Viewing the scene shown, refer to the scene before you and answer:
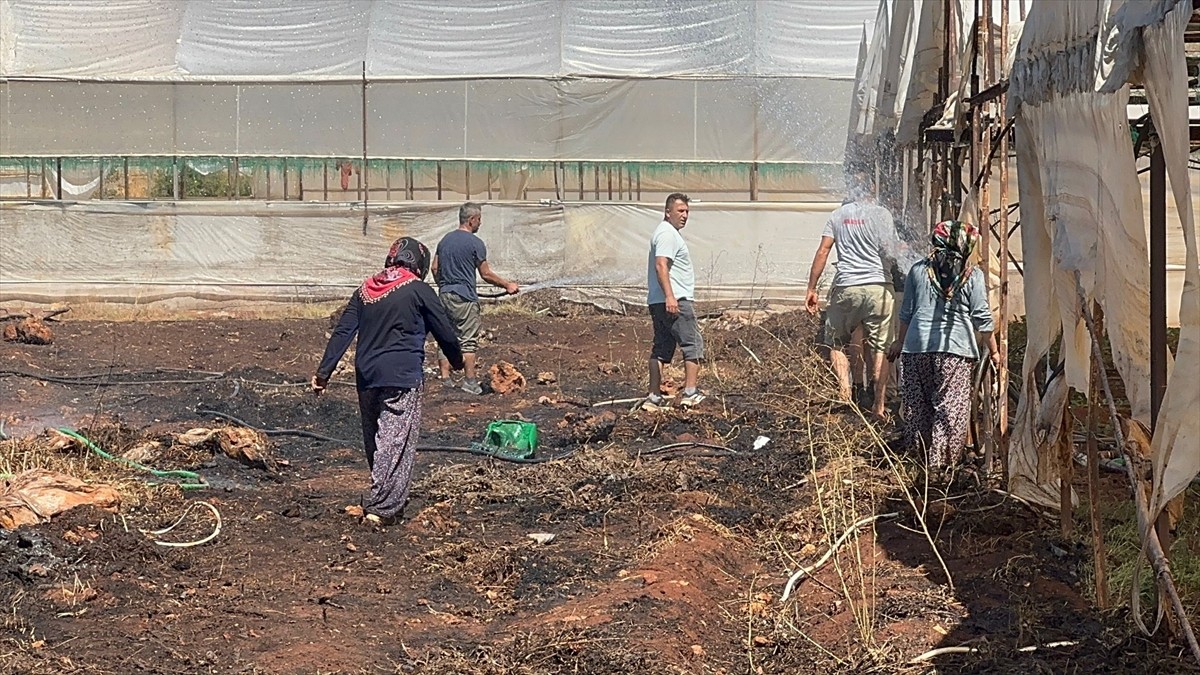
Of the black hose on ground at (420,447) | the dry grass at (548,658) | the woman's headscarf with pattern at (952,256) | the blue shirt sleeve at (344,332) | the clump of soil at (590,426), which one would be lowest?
the dry grass at (548,658)

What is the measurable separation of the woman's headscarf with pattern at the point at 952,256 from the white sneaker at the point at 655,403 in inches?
134

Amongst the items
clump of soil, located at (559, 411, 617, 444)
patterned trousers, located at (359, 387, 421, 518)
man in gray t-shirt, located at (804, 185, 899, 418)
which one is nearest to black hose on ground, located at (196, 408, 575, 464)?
clump of soil, located at (559, 411, 617, 444)

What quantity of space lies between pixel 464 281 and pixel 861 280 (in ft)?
13.8

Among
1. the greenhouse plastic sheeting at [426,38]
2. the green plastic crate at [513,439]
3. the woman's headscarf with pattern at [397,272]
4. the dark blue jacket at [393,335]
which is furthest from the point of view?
the greenhouse plastic sheeting at [426,38]

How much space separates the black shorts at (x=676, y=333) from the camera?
36.2 ft

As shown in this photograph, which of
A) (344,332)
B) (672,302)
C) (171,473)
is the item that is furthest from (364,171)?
(344,332)

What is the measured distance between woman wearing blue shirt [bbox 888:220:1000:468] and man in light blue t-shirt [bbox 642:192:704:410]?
2860mm

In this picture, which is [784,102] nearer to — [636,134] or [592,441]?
[636,134]

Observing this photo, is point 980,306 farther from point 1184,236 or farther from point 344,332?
point 1184,236

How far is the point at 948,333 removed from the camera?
8242mm

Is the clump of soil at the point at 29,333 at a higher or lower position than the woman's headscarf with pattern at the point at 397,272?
lower

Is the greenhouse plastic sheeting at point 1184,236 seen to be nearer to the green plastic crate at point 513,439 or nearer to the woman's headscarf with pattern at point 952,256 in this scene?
the woman's headscarf with pattern at point 952,256

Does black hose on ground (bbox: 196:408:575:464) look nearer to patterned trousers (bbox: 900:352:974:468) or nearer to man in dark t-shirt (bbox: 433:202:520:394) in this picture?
man in dark t-shirt (bbox: 433:202:520:394)

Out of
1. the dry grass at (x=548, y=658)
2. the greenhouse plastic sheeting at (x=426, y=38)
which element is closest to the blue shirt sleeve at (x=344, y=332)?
the dry grass at (x=548, y=658)
